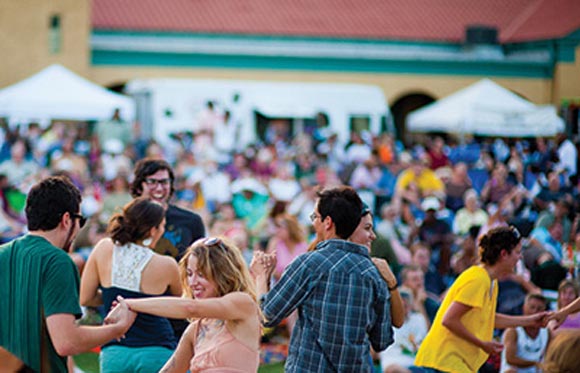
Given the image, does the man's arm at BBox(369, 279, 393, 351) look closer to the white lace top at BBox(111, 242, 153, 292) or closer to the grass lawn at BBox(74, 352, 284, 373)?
the white lace top at BBox(111, 242, 153, 292)

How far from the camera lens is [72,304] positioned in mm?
3988

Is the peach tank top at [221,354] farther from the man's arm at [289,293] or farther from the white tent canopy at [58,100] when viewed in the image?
the white tent canopy at [58,100]

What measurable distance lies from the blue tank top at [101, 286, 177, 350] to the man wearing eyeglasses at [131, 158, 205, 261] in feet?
2.72

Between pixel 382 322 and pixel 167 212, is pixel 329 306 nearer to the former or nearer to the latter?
pixel 382 322

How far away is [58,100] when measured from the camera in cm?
1992

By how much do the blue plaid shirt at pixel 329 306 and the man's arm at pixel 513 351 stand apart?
2988 millimetres

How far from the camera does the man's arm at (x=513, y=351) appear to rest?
7.40m

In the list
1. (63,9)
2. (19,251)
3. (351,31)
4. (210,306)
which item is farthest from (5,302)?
(351,31)

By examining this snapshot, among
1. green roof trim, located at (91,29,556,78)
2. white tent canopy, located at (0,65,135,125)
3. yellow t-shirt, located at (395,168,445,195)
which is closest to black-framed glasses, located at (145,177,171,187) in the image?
yellow t-shirt, located at (395,168,445,195)

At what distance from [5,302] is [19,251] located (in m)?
0.22

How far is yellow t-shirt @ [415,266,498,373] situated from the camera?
546 centimetres

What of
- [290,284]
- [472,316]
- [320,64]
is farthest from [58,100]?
[290,284]

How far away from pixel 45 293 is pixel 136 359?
47.1 inches

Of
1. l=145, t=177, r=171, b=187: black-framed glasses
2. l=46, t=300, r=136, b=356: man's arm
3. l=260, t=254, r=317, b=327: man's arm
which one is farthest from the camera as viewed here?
l=145, t=177, r=171, b=187: black-framed glasses
